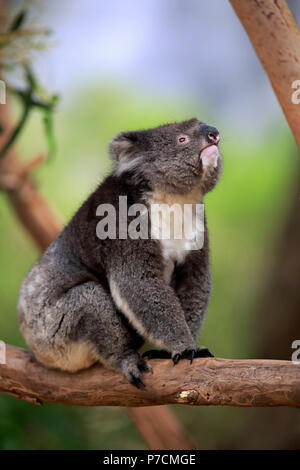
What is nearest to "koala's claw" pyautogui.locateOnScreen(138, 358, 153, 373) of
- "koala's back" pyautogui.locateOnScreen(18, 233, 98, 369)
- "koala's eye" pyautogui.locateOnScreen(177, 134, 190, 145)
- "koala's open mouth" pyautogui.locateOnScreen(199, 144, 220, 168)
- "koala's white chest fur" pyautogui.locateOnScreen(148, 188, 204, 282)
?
"koala's back" pyautogui.locateOnScreen(18, 233, 98, 369)

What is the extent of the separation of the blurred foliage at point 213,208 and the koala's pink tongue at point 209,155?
4.13 meters

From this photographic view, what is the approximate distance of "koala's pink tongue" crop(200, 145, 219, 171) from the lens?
334 cm

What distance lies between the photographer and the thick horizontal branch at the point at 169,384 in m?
2.75

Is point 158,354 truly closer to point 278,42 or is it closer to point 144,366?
point 144,366

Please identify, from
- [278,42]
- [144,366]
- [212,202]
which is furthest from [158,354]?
[212,202]

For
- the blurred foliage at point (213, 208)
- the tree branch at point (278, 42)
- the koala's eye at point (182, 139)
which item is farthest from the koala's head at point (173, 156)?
the blurred foliage at point (213, 208)

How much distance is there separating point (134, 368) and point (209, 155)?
1225 mm

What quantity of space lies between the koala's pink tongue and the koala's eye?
12 centimetres

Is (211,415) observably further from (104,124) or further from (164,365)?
(164,365)

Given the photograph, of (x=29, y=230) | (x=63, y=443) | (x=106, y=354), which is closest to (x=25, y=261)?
(x=29, y=230)

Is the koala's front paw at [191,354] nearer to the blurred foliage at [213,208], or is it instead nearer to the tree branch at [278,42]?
the tree branch at [278,42]

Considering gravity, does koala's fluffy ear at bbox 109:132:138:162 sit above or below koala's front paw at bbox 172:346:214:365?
above

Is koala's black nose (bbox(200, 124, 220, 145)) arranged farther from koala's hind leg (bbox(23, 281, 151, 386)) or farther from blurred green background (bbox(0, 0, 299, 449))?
blurred green background (bbox(0, 0, 299, 449))

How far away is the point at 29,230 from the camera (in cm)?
611
